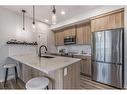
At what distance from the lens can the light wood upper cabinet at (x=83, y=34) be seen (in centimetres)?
415

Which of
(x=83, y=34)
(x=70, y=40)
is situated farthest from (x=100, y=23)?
(x=70, y=40)

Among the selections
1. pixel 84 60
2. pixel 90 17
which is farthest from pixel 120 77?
pixel 90 17

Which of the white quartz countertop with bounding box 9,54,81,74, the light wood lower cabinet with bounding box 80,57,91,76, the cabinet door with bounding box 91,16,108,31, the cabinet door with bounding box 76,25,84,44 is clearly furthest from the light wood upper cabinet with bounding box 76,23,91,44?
the white quartz countertop with bounding box 9,54,81,74

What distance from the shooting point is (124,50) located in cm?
270

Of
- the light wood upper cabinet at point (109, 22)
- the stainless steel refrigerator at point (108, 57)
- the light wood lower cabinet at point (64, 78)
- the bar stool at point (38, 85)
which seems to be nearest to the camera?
the bar stool at point (38, 85)

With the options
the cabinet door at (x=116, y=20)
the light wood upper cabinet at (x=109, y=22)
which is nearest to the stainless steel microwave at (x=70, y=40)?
the light wood upper cabinet at (x=109, y=22)

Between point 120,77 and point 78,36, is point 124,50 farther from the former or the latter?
point 78,36

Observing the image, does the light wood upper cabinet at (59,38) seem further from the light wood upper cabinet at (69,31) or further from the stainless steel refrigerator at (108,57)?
the stainless steel refrigerator at (108,57)

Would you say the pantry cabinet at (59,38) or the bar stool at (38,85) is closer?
the bar stool at (38,85)

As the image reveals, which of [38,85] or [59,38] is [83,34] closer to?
[59,38]

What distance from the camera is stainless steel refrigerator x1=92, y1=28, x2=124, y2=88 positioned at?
2711 millimetres

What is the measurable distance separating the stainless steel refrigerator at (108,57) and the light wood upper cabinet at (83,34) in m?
0.75
